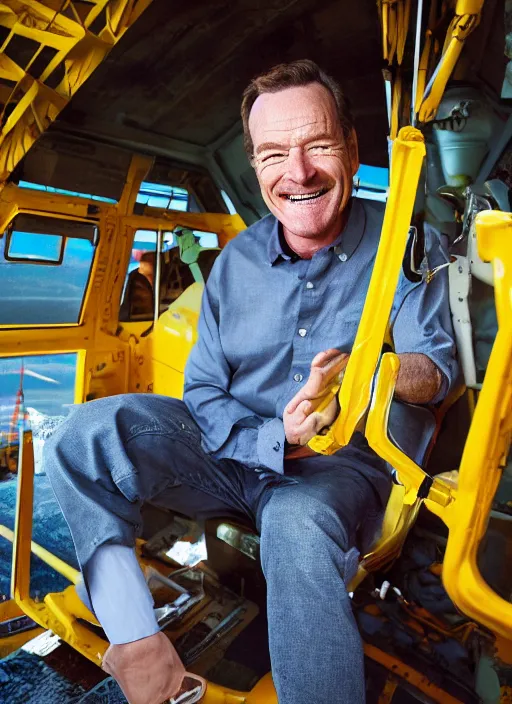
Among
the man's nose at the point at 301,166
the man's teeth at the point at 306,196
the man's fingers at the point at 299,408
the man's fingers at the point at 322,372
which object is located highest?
the man's nose at the point at 301,166

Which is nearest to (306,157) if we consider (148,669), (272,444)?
(272,444)

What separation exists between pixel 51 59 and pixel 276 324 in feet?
2.43

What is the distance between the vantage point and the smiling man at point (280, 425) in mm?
909

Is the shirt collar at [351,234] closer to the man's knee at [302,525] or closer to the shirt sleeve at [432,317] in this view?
the shirt sleeve at [432,317]

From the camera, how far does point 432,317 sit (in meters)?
0.90

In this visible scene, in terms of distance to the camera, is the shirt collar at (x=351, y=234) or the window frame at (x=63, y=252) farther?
the window frame at (x=63, y=252)

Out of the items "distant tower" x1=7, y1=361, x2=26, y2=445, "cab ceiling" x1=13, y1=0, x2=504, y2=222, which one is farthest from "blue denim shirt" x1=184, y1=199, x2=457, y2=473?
"distant tower" x1=7, y1=361, x2=26, y2=445

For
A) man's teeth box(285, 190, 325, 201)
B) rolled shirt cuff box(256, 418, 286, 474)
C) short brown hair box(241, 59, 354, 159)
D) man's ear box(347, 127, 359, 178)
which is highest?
short brown hair box(241, 59, 354, 159)

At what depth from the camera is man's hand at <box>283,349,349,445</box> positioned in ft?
3.01

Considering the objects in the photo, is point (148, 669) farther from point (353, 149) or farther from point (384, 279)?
point (353, 149)

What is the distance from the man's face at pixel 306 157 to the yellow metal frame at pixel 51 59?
366mm

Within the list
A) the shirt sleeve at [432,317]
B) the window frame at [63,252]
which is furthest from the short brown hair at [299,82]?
the window frame at [63,252]

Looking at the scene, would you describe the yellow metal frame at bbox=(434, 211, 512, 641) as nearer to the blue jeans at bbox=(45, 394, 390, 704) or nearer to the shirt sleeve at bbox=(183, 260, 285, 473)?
the blue jeans at bbox=(45, 394, 390, 704)

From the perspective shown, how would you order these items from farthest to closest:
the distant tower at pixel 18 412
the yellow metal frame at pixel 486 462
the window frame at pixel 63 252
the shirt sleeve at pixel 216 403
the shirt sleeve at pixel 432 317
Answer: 1. the distant tower at pixel 18 412
2. the window frame at pixel 63 252
3. the shirt sleeve at pixel 216 403
4. the shirt sleeve at pixel 432 317
5. the yellow metal frame at pixel 486 462
